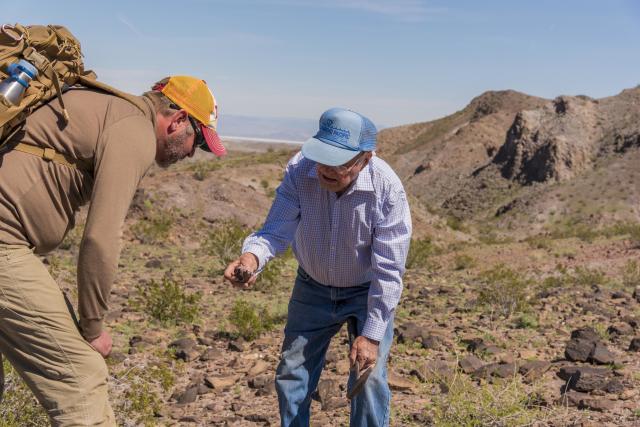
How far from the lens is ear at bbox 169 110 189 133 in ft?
8.98

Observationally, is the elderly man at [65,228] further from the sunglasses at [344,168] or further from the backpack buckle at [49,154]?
the sunglasses at [344,168]

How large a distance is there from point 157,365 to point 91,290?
113 inches

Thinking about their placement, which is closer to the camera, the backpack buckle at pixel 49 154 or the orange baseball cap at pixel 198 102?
the backpack buckle at pixel 49 154

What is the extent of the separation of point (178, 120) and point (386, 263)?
1.08 metres

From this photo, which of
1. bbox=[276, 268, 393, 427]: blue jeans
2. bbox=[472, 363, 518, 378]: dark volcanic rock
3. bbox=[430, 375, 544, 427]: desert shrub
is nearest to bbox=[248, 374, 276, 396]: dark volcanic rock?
bbox=[430, 375, 544, 427]: desert shrub

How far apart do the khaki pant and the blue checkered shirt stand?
885 mm

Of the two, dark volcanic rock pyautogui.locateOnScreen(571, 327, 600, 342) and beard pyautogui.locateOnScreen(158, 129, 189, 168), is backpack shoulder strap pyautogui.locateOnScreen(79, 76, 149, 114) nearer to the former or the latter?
beard pyautogui.locateOnScreen(158, 129, 189, 168)

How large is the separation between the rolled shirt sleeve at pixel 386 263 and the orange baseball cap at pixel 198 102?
0.81 meters

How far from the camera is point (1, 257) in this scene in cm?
241

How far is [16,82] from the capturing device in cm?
238

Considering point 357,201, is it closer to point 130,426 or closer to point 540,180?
point 130,426

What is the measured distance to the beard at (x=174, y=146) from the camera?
276 cm

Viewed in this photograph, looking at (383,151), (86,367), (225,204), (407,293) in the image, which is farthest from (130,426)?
→ (383,151)

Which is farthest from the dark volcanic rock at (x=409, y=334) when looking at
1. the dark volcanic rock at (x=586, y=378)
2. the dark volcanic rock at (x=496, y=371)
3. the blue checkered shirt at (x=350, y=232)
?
the blue checkered shirt at (x=350, y=232)
